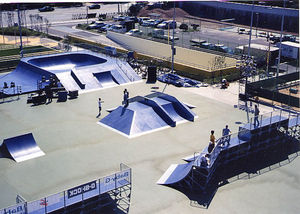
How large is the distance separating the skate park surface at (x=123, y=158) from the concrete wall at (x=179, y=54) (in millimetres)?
9259

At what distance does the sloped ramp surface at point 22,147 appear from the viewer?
2409 cm

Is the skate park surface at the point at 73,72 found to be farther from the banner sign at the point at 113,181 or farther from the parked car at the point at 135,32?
the parked car at the point at 135,32

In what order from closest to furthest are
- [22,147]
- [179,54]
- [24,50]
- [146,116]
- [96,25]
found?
[22,147] < [146,116] < [179,54] < [24,50] < [96,25]

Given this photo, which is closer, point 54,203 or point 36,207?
point 36,207

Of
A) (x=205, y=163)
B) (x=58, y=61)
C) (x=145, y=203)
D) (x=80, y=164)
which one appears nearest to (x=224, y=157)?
(x=205, y=163)

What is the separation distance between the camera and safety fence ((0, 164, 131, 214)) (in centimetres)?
1619

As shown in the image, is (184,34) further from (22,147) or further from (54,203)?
(54,203)

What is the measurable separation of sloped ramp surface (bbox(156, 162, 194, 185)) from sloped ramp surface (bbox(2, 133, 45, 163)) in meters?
7.42

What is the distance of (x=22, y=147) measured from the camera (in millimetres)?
24500

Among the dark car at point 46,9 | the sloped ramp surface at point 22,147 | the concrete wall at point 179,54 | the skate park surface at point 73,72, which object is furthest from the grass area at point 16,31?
the sloped ramp surface at point 22,147

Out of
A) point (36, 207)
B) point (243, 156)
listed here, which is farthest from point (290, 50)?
point (36, 207)

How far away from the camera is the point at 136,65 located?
4341 cm

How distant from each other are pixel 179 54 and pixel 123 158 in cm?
2464

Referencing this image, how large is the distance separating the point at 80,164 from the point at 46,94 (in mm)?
12124
